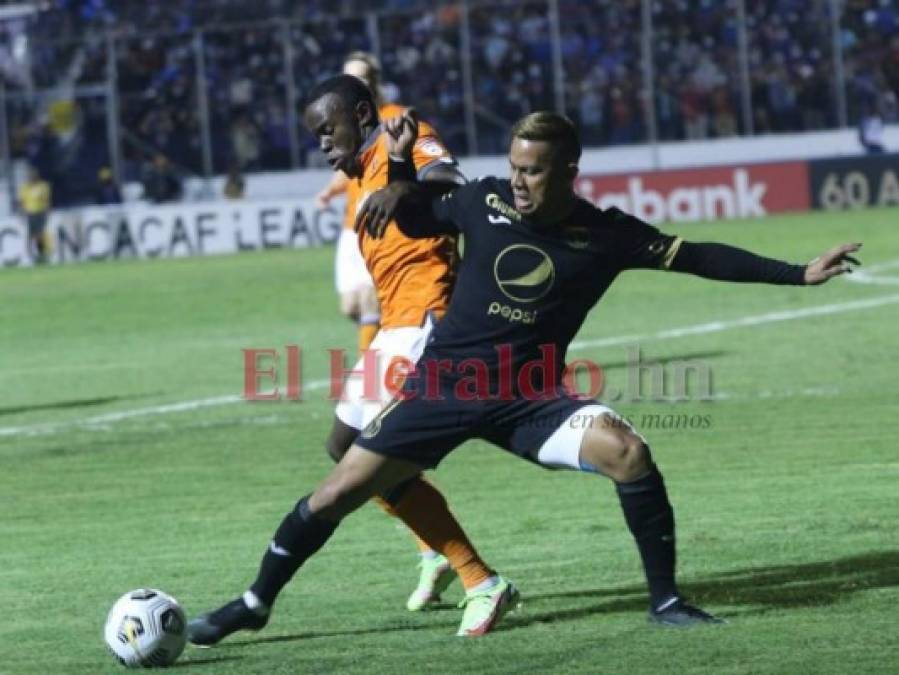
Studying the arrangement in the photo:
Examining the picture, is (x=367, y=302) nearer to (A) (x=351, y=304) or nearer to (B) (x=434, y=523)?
(A) (x=351, y=304)

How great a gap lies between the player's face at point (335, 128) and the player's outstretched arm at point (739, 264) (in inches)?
59.2

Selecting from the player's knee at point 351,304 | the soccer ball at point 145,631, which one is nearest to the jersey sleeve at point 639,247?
the soccer ball at point 145,631

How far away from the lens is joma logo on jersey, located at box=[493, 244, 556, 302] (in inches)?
281

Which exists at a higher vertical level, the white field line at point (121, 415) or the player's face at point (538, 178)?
the player's face at point (538, 178)

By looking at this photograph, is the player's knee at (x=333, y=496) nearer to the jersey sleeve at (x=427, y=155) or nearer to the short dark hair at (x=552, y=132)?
the jersey sleeve at (x=427, y=155)

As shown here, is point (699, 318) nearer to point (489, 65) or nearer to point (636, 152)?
point (636, 152)

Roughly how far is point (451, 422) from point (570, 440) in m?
0.44

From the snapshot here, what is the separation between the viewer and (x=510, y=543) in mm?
9375

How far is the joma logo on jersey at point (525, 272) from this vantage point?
7.15 m

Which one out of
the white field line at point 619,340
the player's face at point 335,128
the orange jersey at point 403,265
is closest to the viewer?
the player's face at point 335,128

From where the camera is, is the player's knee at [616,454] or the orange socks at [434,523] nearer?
the player's knee at [616,454]

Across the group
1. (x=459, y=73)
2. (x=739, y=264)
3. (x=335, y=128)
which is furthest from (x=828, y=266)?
(x=459, y=73)

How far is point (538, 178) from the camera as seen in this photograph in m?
7.06

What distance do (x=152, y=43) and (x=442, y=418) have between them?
31.9 meters
